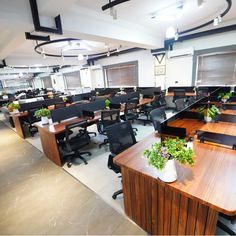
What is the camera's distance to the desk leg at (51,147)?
2959 millimetres

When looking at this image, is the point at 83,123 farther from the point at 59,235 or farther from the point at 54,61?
the point at 54,61

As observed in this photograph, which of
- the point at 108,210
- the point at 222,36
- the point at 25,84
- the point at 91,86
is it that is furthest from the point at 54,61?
the point at 25,84

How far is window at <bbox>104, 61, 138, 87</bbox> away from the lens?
25.2ft

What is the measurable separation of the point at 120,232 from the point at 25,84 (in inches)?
816

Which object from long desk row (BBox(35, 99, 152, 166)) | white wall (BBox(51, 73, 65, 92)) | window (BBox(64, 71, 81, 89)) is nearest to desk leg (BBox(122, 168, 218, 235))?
long desk row (BBox(35, 99, 152, 166))

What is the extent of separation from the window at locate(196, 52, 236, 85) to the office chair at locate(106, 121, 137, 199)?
15.7ft

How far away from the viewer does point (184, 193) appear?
110 centimetres

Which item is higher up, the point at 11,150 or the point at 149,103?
the point at 149,103

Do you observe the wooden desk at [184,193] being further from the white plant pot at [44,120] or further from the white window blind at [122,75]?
the white window blind at [122,75]

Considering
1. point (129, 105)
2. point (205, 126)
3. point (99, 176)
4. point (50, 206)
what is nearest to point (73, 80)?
point (129, 105)

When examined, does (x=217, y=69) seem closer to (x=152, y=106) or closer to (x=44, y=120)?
(x=152, y=106)

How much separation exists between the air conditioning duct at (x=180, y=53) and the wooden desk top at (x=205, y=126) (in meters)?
3.93

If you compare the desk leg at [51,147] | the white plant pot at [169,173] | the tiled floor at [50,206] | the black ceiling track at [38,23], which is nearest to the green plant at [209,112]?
the white plant pot at [169,173]

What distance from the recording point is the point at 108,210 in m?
1.94
